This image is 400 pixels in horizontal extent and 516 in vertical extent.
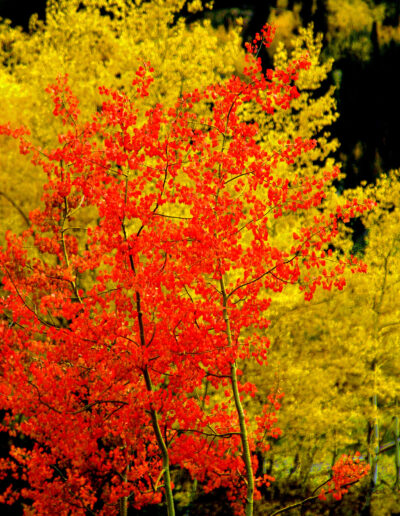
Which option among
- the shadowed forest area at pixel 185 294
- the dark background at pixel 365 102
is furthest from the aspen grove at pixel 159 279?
the dark background at pixel 365 102

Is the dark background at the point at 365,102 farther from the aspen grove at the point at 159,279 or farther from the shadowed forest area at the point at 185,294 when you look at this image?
the aspen grove at the point at 159,279

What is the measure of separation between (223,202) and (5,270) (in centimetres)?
293

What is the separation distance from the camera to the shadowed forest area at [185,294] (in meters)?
6.98

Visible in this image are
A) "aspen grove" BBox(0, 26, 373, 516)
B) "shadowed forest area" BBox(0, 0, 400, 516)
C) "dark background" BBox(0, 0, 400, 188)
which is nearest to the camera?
"aspen grove" BBox(0, 26, 373, 516)

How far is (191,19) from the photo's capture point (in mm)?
36938

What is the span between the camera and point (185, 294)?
8.75 m

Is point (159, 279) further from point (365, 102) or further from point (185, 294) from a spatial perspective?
point (365, 102)

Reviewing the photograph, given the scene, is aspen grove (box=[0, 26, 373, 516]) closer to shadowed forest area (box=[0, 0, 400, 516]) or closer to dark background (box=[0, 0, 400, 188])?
shadowed forest area (box=[0, 0, 400, 516])

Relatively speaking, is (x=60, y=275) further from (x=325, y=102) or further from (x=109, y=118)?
(x=325, y=102)

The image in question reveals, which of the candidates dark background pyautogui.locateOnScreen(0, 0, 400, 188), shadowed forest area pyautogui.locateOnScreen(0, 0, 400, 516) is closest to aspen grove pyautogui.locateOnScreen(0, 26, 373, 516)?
shadowed forest area pyautogui.locateOnScreen(0, 0, 400, 516)

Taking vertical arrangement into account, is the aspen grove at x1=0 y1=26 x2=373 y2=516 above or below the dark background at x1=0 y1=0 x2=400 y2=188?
below

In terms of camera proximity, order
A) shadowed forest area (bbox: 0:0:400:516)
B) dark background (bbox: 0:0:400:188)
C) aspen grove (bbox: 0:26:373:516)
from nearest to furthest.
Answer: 1. aspen grove (bbox: 0:26:373:516)
2. shadowed forest area (bbox: 0:0:400:516)
3. dark background (bbox: 0:0:400:188)

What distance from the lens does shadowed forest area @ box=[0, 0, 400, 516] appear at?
6984mm

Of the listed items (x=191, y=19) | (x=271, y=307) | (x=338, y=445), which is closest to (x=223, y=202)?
(x=271, y=307)
